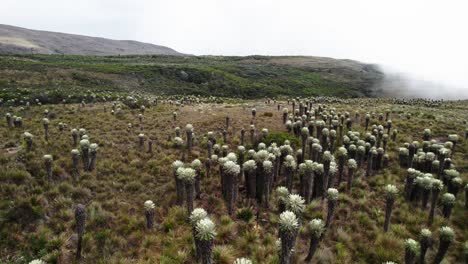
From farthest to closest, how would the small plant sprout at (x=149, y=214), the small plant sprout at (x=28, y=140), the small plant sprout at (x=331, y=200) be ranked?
the small plant sprout at (x=28, y=140) → the small plant sprout at (x=149, y=214) → the small plant sprout at (x=331, y=200)

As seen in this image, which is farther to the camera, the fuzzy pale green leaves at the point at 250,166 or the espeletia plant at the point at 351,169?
the espeletia plant at the point at 351,169

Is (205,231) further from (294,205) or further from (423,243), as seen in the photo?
(423,243)

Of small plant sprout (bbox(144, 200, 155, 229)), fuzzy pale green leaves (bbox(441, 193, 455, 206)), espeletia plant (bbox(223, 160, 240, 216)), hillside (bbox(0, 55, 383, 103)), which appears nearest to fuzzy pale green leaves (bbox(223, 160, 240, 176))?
Answer: espeletia plant (bbox(223, 160, 240, 216))

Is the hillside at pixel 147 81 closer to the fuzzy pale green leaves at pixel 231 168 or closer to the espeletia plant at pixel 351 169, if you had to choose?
the fuzzy pale green leaves at pixel 231 168

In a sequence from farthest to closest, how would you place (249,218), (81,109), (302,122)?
1. (81,109)
2. (302,122)
3. (249,218)

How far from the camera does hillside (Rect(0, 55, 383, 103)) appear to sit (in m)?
40.5

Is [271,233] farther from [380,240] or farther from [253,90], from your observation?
[253,90]

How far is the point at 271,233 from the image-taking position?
9.87 m

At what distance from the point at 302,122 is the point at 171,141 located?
26.7ft

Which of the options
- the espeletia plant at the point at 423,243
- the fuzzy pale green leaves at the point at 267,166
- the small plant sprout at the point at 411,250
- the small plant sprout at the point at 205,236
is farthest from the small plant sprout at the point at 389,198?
the small plant sprout at the point at 205,236

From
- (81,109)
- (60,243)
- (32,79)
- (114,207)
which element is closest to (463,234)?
(114,207)

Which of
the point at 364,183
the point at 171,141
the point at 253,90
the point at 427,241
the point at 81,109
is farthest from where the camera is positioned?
the point at 253,90

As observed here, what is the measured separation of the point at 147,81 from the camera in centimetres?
6209

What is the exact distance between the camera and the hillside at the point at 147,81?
133 feet
